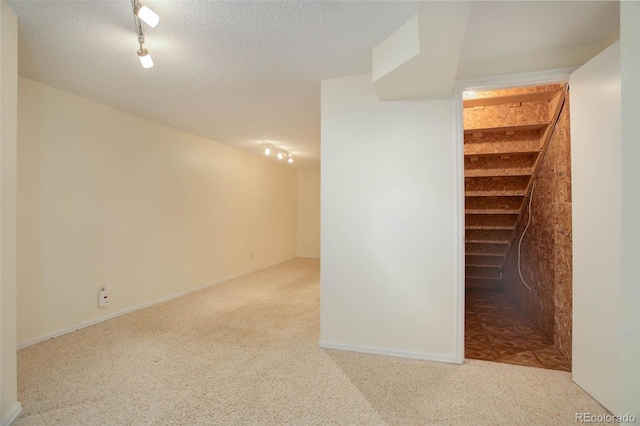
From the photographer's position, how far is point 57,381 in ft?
6.59

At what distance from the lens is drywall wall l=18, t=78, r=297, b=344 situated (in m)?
2.62

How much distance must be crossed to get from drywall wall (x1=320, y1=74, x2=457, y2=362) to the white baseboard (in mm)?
1899

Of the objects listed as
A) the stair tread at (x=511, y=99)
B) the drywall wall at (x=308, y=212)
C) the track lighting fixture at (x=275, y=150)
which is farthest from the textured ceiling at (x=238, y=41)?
the drywall wall at (x=308, y=212)

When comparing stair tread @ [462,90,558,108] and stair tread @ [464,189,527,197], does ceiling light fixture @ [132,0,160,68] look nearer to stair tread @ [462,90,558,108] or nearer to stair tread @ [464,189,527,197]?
stair tread @ [462,90,558,108]

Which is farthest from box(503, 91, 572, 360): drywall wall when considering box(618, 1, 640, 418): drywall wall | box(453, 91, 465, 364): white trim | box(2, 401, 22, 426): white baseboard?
box(2, 401, 22, 426): white baseboard

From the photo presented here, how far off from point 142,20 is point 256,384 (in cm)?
227

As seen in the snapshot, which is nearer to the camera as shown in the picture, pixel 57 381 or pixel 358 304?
pixel 57 381

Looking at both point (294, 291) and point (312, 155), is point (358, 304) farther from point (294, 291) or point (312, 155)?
point (312, 155)

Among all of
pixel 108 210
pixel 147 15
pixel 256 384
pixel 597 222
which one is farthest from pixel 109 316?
pixel 597 222

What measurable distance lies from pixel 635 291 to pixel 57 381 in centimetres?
304

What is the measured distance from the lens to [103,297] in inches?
124

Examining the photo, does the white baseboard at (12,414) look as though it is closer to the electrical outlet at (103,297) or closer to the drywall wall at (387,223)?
the electrical outlet at (103,297)

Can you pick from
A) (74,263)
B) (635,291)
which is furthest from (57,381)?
(635,291)

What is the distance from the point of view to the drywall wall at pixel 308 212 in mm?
7613
